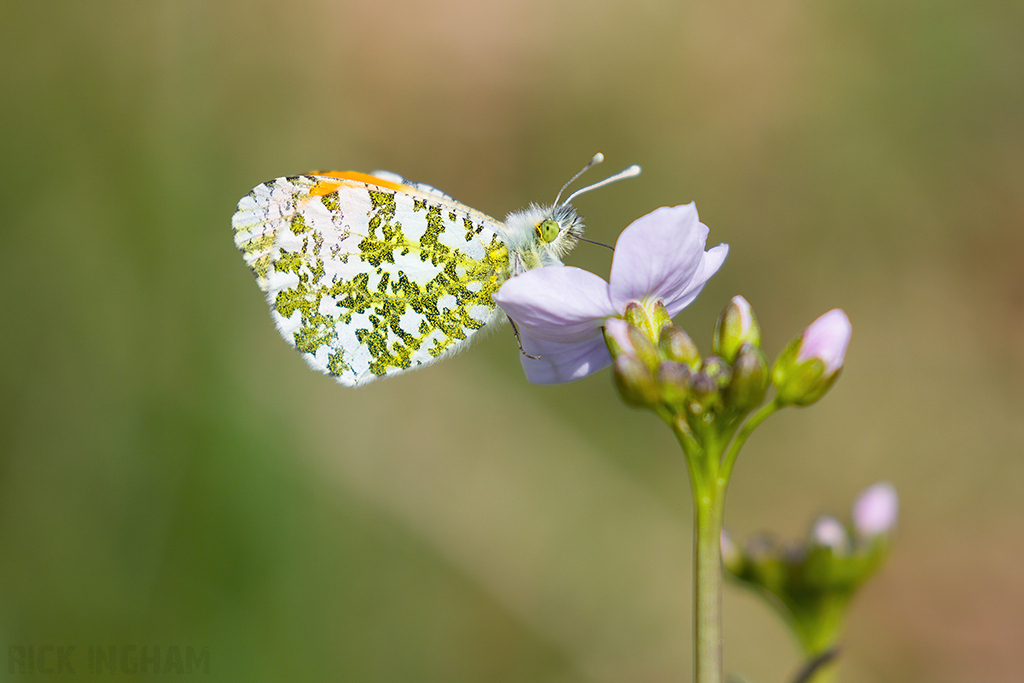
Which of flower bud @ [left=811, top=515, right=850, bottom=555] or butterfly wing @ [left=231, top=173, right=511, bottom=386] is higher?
butterfly wing @ [left=231, top=173, right=511, bottom=386]

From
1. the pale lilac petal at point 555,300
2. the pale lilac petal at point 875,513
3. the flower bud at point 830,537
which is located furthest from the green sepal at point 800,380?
the pale lilac petal at point 875,513

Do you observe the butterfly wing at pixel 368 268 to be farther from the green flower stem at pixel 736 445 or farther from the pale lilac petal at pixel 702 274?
the green flower stem at pixel 736 445

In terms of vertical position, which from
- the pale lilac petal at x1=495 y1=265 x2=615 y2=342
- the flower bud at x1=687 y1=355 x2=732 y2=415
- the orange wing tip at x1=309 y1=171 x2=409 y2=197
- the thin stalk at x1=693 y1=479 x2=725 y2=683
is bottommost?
the thin stalk at x1=693 y1=479 x2=725 y2=683

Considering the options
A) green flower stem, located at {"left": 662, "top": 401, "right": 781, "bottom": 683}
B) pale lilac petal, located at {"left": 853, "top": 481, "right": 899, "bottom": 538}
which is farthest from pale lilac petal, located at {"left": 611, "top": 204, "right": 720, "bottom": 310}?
pale lilac petal, located at {"left": 853, "top": 481, "right": 899, "bottom": 538}

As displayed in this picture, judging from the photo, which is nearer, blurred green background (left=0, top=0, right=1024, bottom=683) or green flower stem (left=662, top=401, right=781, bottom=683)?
green flower stem (left=662, top=401, right=781, bottom=683)

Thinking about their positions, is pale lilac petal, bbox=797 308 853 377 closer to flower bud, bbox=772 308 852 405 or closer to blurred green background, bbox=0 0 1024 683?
flower bud, bbox=772 308 852 405
